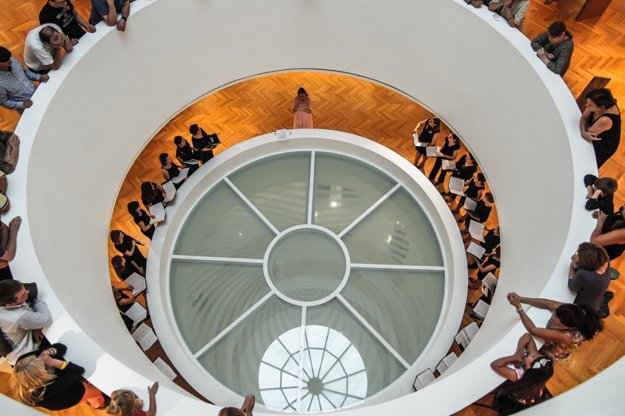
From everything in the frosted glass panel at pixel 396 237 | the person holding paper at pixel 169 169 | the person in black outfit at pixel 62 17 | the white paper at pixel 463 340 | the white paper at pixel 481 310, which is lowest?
the white paper at pixel 463 340

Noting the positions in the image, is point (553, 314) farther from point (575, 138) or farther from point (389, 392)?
point (389, 392)

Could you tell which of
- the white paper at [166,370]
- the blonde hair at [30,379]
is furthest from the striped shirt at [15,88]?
the white paper at [166,370]

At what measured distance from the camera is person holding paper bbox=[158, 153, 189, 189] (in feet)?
21.3

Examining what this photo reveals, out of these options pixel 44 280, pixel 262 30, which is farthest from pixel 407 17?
pixel 44 280

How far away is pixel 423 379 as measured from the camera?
5113 millimetres

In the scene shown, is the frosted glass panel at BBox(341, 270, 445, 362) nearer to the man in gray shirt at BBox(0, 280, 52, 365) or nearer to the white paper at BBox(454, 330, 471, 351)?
the white paper at BBox(454, 330, 471, 351)

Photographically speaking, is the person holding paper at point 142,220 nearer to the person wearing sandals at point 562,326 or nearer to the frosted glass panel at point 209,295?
the frosted glass panel at point 209,295

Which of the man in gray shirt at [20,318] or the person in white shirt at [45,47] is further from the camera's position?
the person in white shirt at [45,47]

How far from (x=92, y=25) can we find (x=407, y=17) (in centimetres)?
413

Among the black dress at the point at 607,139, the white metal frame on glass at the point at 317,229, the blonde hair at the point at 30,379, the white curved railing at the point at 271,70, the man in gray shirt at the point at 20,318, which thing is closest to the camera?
the blonde hair at the point at 30,379

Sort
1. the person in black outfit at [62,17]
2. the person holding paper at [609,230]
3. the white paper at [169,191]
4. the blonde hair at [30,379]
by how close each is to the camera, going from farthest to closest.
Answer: the white paper at [169,191], the person in black outfit at [62,17], the person holding paper at [609,230], the blonde hair at [30,379]

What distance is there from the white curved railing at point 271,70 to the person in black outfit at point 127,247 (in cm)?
20

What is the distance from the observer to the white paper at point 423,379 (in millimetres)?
5070

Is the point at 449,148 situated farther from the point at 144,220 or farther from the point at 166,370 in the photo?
the point at 166,370
